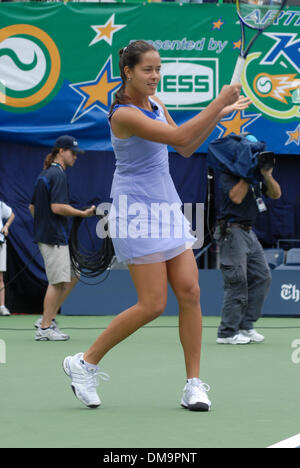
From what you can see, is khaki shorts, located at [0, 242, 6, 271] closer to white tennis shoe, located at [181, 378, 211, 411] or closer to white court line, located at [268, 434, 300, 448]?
white tennis shoe, located at [181, 378, 211, 411]

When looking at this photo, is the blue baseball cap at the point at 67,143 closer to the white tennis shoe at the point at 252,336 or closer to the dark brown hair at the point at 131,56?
the white tennis shoe at the point at 252,336

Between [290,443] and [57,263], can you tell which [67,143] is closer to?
[57,263]

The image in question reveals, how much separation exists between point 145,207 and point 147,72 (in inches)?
27.4

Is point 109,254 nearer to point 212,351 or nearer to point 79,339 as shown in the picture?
point 79,339

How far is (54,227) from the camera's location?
8906 mm

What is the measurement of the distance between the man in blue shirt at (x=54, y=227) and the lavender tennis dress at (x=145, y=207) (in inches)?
152

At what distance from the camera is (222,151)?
8.34 meters

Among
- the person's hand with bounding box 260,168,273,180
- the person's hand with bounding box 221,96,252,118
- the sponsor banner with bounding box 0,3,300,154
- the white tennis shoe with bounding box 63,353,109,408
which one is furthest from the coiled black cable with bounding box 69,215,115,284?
the person's hand with bounding box 221,96,252,118

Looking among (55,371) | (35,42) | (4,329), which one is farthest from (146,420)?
(35,42)

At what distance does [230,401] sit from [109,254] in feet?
18.1

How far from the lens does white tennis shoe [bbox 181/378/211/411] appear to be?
4746 mm

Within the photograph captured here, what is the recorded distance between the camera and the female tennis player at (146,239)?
4754mm

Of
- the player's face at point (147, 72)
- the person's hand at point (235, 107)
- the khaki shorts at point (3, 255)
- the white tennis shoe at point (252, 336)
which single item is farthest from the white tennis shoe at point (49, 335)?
the person's hand at point (235, 107)

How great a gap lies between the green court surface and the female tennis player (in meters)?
0.23
